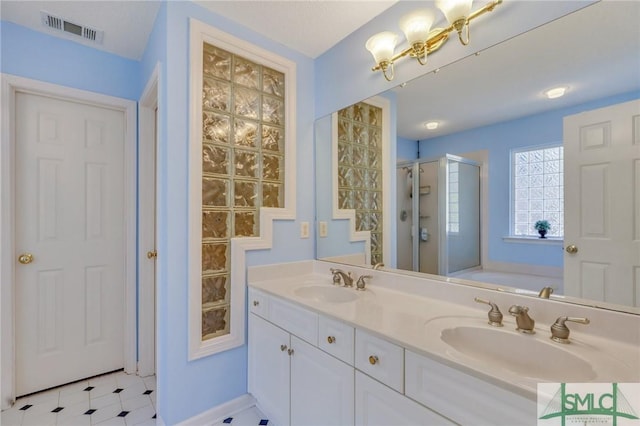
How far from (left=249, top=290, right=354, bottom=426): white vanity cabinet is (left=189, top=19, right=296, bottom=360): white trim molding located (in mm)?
120

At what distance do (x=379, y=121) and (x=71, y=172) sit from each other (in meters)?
2.19

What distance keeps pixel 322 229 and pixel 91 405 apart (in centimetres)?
188

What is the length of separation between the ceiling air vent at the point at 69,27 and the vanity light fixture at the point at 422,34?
179 cm

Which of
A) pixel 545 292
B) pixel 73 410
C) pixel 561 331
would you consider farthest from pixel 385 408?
pixel 73 410

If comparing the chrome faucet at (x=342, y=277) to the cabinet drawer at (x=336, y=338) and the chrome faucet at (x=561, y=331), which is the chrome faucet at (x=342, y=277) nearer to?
the cabinet drawer at (x=336, y=338)

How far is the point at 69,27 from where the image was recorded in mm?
1816

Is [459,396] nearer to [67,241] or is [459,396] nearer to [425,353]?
[425,353]

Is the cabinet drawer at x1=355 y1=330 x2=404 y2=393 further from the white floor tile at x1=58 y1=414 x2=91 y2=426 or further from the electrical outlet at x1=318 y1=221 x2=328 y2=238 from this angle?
the white floor tile at x1=58 y1=414 x2=91 y2=426

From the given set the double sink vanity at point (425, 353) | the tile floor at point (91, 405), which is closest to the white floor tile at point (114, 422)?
the tile floor at point (91, 405)

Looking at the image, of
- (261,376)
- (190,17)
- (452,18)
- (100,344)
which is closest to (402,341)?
(261,376)

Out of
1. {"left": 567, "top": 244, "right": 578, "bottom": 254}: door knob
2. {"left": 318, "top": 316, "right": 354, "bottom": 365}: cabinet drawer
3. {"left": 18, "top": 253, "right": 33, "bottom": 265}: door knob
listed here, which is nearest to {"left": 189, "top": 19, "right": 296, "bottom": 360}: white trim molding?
{"left": 318, "top": 316, "right": 354, "bottom": 365}: cabinet drawer

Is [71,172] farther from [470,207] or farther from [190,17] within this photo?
[470,207]

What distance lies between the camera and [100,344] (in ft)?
7.04

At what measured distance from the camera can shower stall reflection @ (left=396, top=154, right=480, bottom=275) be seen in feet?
4.65
